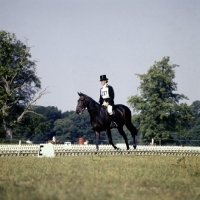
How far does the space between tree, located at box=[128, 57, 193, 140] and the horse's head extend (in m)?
40.1

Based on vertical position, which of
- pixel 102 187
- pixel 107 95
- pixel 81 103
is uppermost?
pixel 107 95

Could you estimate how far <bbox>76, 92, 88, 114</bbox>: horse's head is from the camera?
21.3 metres

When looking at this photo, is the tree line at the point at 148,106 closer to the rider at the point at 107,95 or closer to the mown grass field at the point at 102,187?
the rider at the point at 107,95

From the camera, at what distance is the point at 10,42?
2181 inches

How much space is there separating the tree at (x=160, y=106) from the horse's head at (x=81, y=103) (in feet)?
132

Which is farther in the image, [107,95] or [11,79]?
[11,79]

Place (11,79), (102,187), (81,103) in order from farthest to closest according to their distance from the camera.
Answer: (11,79), (81,103), (102,187)

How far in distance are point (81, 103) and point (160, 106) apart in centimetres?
4215

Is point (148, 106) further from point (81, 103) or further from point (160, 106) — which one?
point (81, 103)

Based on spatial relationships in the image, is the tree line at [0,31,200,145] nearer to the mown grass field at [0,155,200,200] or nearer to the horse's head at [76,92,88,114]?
the horse's head at [76,92,88,114]

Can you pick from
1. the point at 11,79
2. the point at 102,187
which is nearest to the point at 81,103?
the point at 102,187

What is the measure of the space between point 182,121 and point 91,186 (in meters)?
56.8

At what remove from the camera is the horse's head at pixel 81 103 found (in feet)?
70.0

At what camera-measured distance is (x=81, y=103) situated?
21.4 m
